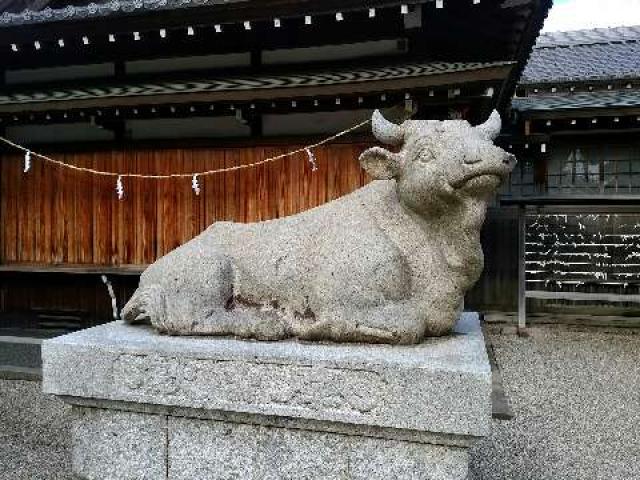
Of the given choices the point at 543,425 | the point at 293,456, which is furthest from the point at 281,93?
the point at 293,456

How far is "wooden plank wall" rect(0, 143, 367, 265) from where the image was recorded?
7.14 metres

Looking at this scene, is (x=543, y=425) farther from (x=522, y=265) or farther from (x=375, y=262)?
(x=522, y=265)

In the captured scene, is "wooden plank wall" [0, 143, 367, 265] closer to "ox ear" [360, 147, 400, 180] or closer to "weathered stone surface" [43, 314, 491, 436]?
"ox ear" [360, 147, 400, 180]

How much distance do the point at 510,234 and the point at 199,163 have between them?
563cm

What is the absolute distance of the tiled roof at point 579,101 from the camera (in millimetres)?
8883

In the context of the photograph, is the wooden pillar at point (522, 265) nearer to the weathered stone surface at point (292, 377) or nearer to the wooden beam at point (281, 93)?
the wooden beam at point (281, 93)

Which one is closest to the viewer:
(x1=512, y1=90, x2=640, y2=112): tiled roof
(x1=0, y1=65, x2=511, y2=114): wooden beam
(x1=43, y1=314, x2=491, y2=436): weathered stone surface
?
(x1=43, y1=314, x2=491, y2=436): weathered stone surface

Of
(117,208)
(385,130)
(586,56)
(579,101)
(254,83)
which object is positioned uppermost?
(586,56)

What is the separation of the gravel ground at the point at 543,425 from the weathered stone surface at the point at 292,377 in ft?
4.10

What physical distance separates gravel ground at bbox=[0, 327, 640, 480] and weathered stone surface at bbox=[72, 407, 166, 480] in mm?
861

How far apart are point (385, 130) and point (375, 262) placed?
2.15ft

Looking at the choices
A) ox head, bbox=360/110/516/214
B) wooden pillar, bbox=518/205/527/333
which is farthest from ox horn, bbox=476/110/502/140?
wooden pillar, bbox=518/205/527/333

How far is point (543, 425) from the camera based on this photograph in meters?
4.58

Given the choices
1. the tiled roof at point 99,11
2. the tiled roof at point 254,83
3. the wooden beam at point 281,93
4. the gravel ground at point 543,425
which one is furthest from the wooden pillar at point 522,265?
the tiled roof at point 99,11
